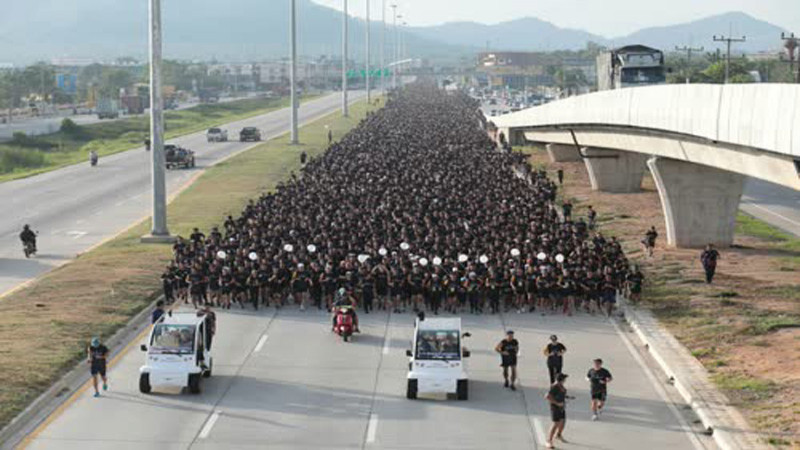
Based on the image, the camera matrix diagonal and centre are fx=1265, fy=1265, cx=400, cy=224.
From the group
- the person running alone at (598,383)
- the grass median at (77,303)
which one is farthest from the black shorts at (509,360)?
the grass median at (77,303)

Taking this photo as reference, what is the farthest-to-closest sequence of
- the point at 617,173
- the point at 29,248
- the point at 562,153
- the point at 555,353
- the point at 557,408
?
the point at 562,153, the point at 617,173, the point at 29,248, the point at 555,353, the point at 557,408

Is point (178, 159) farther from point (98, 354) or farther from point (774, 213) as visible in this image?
point (98, 354)

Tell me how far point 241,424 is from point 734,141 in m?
15.1

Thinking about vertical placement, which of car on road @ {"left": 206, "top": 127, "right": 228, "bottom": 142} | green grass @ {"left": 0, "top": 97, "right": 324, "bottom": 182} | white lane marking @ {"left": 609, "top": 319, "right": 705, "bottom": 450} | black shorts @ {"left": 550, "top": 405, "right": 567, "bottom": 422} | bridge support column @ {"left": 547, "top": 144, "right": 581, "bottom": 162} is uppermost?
black shorts @ {"left": 550, "top": 405, "right": 567, "bottom": 422}

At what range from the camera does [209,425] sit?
848 inches

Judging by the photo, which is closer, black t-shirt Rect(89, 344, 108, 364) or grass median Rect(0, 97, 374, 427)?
black t-shirt Rect(89, 344, 108, 364)

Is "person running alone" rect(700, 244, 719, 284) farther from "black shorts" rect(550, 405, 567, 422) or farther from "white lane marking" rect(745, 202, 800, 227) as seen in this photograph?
"white lane marking" rect(745, 202, 800, 227)

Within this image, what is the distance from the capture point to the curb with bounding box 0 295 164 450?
67.8 feet

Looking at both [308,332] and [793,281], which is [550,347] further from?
[793,281]

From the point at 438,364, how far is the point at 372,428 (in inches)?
91.6

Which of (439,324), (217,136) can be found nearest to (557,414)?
(439,324)

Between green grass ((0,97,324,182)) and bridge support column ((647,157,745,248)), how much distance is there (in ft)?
158

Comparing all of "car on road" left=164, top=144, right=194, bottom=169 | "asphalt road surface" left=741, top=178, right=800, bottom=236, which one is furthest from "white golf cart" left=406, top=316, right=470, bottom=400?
"car on road" left=164, top=144, right=194, bottom=169

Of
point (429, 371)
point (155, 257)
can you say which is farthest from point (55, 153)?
point (429, 371)
